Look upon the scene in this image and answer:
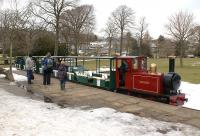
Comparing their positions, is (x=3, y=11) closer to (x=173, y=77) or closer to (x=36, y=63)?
(x=36, y=63)

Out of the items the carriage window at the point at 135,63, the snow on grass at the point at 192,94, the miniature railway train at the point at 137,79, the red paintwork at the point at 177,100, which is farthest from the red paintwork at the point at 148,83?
the snow on grass at the point at 192,94

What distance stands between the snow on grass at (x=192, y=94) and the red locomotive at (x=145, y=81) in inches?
19.8

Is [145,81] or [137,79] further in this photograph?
[137,79]

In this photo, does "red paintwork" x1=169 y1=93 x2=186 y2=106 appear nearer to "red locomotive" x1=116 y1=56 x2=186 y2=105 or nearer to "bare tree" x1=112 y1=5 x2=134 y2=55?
"red locomotive" x1=116 y1=56 x2=186 y2=105

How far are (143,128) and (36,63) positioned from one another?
19495 mm

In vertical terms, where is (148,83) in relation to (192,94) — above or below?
above

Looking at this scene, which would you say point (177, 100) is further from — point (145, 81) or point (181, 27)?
point (181, 27)

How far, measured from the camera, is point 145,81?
1467 cm

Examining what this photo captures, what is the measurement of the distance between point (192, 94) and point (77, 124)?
30.5 feet

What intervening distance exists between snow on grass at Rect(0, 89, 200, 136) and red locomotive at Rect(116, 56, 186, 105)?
12.2ft

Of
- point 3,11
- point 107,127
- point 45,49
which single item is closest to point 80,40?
point 45,49

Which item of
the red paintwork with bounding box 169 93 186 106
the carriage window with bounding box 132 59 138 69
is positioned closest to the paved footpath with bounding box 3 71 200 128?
the red paintwork with bounding box 169 93 186 106

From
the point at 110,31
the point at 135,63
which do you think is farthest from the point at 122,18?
the point at 135,63

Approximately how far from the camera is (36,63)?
2683 cm
